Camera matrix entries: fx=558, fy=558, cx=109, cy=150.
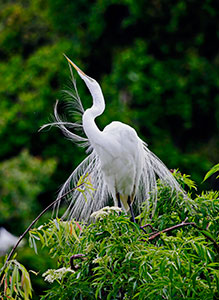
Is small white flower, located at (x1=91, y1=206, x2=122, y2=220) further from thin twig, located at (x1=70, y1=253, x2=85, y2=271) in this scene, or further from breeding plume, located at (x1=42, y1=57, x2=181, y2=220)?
breeding plume, located at (x1=42, y1=57, x2=181, y2=220)

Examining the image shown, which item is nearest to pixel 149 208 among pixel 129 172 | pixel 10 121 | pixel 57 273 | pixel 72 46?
pixel 129 172

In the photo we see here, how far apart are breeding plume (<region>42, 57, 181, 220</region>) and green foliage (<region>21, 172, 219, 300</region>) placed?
52 centimetres

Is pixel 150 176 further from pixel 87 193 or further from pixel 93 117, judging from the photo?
pixel 93 117

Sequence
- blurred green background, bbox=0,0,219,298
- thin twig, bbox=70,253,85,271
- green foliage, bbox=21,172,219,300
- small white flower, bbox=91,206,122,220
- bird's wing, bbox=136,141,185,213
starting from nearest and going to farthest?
green foliage, bbox=21,172,219,300
small white flower, bbox=91,206,122,220
thin twig, bbox=70,253,85,271
bird's wing, bbox=136,141,185,213
blurred green background, bbox=0,0,219,298

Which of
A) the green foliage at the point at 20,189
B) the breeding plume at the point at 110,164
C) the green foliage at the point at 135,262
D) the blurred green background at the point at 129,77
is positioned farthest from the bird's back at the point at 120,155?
the blurred green background at the point at 129,77

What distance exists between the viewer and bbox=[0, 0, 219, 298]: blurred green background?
6.00 meters

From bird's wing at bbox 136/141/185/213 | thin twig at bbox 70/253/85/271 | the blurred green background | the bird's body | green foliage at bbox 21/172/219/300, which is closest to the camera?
green foliage at bbox 21/172/219/300

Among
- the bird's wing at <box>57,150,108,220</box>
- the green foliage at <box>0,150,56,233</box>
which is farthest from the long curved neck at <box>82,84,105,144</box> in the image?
the green foliage at <box>0,150,56,233</box>

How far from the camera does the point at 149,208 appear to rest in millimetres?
2340

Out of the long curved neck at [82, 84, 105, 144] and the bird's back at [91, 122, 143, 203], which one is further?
the bird's back at [91, 122, 143, 203]

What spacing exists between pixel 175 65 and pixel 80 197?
389cm

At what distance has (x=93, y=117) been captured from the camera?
8.16 feet

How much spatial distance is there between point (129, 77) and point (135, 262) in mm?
4499

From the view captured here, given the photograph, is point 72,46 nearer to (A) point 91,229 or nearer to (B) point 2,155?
(B) point 2,155
